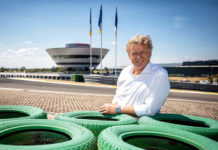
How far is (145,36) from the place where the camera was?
99.0 inches

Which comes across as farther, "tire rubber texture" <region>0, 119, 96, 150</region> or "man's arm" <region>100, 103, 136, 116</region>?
"man's arm" <region>100, 103, 136, 116</region>

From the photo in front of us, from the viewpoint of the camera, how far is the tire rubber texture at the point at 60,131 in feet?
4.82

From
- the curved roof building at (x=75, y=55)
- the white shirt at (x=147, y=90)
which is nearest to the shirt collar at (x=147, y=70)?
the white shirt at (x=147, y=90)

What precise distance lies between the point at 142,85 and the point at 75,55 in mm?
79293

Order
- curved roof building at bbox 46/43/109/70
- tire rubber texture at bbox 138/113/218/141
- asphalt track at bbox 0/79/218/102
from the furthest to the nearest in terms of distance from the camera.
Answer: curved roof building at bbox 46/43/109/70 < asphalt track at bbox 0/79/218/102 < tire rubber texture at bbox 138/113/218/141

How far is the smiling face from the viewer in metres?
2.57

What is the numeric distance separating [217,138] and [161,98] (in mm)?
820

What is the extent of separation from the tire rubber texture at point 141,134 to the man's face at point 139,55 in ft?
3.37

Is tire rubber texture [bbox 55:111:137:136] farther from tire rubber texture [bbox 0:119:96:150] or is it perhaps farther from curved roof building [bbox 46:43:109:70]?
curved roof building [bbox 46:43:109:70]

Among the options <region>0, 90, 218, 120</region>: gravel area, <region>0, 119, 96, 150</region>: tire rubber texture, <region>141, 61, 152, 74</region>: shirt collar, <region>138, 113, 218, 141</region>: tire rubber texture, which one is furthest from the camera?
<region>0, 90, 218, 120</region>: gravel area

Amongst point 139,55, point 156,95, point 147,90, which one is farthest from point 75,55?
point 156,95

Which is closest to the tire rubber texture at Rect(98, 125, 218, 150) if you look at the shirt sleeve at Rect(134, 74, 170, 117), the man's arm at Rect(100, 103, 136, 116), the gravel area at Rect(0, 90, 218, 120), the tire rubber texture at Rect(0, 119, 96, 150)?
the tire rubber texture at Rect(0, 119, 96, 150)

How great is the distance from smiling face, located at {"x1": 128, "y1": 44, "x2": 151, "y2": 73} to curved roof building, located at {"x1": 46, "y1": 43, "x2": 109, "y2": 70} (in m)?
75.4

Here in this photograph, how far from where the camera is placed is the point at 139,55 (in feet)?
8.59
